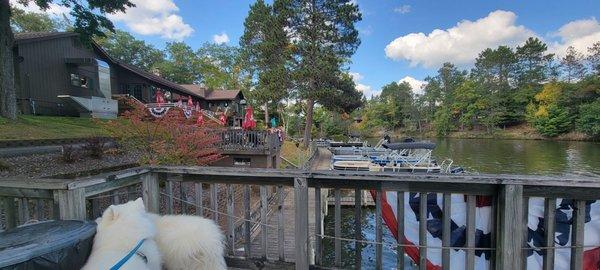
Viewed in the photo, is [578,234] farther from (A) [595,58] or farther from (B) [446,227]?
(A) [595,58]

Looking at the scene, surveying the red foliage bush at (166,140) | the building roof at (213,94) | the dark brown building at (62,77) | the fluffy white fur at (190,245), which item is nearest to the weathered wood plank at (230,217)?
the fluffy white fur at (190,245)

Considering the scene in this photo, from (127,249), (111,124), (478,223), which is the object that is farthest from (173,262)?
(111,124)

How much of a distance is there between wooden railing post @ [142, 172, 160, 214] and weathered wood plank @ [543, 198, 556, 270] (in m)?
3.01

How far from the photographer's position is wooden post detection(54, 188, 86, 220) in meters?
2.01

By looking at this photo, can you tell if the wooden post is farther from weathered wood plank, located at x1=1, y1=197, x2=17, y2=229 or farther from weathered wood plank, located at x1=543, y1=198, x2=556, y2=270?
weathered wood plank, located at x1=543, y1=198, x2=556, y2=270

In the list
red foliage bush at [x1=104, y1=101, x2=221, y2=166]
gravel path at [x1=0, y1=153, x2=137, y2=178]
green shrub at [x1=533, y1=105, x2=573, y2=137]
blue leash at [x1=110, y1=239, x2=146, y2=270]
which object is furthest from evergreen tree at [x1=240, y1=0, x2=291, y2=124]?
green shrub at [x1=533, y1=105, x2=573, y2=137]

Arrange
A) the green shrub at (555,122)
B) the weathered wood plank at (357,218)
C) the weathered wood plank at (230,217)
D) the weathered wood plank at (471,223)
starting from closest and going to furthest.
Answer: the weathered wood plank at (471,223) < the weathered wood plank at (357,218) < the weathered wood plank at (230,217) < the green shrub at (555,122)

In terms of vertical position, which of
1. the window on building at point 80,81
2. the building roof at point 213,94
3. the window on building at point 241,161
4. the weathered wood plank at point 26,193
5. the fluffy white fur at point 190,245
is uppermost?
the building roof at point 213,94

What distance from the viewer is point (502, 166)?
25281mm

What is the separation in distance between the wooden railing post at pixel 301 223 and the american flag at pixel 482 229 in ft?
2.32

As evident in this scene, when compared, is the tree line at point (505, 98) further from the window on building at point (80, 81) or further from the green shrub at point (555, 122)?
the window on building at point (80, 81)

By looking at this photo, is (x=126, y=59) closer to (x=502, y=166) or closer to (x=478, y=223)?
(x=502, y=166)

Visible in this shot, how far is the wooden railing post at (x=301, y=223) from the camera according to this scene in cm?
230

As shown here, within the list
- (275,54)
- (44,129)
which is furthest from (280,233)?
(275,54)
